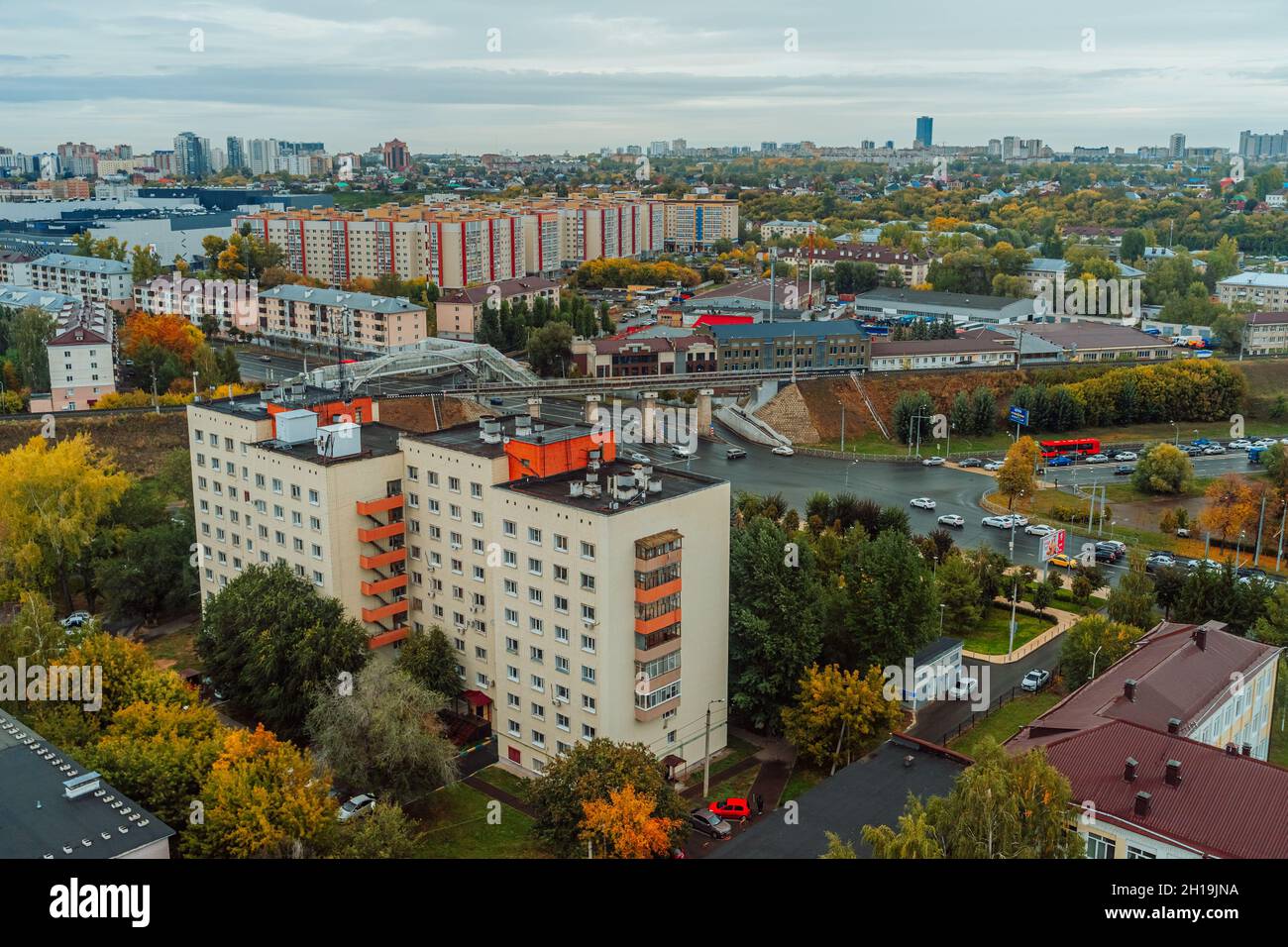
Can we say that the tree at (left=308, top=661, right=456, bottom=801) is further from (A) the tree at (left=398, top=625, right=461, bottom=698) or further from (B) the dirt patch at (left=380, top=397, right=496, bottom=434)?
(B) the dirt patch at (left=380, top=397, right=496, bottom=434)

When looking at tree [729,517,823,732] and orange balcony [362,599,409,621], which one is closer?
tree [729,517,823,732]

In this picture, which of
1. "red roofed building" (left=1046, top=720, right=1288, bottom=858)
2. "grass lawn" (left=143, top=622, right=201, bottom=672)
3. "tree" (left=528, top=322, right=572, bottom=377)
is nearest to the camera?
"red roofed building" (left=1046, top=720, right=1288, bottom=858)

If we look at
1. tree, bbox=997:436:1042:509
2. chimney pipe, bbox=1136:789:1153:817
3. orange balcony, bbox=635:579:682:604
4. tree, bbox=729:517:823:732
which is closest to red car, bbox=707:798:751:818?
tree, bbox=729:517:823:732

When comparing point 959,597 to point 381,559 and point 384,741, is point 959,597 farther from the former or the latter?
point 384,741

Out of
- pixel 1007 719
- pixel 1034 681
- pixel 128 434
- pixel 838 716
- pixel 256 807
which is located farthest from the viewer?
pixel 128 434

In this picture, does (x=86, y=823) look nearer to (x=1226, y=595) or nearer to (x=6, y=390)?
(x=1226, y=595)

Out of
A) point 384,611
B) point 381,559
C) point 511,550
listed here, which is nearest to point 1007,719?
point 511,550
